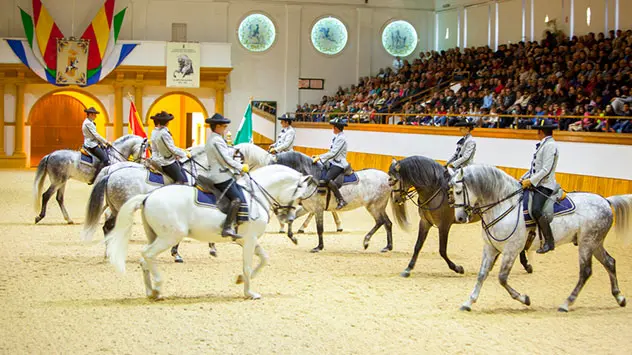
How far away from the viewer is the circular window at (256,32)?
108 feet

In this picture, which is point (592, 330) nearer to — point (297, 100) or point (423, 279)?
point (423, 279)

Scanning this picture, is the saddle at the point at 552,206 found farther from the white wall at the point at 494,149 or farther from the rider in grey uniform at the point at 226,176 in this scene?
the white wall at the point at 494,149

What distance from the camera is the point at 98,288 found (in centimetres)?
963

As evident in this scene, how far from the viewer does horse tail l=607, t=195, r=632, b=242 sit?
941 centimetres

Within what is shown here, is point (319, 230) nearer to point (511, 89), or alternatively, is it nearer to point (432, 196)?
point (432, 196)

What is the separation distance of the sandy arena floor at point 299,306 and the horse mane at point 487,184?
4.25 feet

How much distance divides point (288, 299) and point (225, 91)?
2443cm

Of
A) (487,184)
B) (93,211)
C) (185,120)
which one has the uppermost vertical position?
(185,120)

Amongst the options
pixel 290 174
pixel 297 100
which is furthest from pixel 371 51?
pixel 290 174

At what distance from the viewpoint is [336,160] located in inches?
522

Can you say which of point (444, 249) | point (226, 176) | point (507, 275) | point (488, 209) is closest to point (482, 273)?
point (507, 275)

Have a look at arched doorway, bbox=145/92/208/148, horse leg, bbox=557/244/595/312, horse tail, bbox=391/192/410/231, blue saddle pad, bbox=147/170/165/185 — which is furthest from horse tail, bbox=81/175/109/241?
arched doorway, bbox=145/92/208/148

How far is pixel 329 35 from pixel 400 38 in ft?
10.9

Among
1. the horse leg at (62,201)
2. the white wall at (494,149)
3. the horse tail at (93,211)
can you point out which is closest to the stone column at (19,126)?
the white wall at (494,149)
